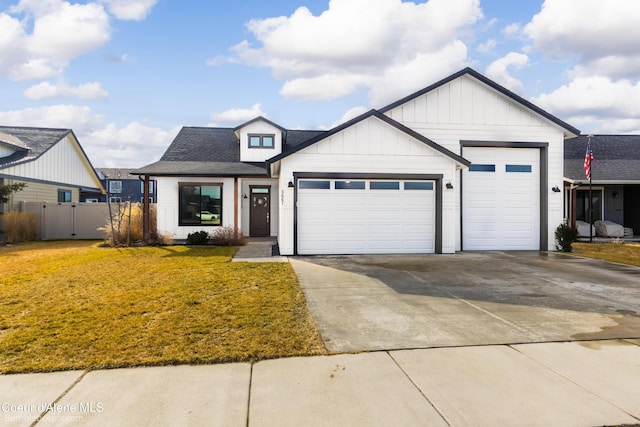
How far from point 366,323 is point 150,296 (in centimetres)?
383

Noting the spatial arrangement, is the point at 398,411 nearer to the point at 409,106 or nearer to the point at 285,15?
the point at 409,106

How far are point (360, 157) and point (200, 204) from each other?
337 inches

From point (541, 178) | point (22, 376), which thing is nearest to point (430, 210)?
point (541, 178)

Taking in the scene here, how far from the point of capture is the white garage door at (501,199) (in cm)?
1359

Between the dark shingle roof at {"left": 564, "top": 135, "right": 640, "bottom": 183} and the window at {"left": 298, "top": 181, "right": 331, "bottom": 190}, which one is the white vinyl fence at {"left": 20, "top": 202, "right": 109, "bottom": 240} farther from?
the dark shingle roof at {"left": 564, "top": 135, "right": 640, "bottom": 183}

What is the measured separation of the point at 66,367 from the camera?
3.78 m

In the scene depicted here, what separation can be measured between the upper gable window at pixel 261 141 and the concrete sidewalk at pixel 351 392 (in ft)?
51.1

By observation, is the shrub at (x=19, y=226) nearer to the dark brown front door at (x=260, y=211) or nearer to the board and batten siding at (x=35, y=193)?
the board and batten siding at (x=35, y=193)

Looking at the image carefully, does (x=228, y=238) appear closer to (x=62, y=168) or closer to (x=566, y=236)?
(x=566, y=236)

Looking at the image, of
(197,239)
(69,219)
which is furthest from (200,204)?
(69,219)

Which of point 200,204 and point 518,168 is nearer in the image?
point 518,168

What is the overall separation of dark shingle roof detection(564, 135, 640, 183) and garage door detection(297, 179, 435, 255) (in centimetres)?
1014

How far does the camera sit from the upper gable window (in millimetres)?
18625

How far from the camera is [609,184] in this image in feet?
62.3
